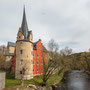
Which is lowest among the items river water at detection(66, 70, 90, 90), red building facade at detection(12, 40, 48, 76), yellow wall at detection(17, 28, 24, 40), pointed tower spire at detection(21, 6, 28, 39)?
river water at detection(66, 70, 90, 90)

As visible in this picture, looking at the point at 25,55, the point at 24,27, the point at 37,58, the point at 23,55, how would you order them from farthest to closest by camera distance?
the point at 37,58 → the point at 24,27 → the point at 25,55 → the point at 23,55

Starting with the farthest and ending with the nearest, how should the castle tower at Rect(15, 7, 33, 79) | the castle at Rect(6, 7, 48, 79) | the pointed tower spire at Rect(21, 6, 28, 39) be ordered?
the pointed tower spire at Rect(21, 6, 28, 39) → the castle at Rect(6, 7, 48, 79) → the castle tower at Rect(15, 7, 33, 79)

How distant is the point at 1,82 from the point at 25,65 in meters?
8.56

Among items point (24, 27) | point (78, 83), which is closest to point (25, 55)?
point (24, 27)

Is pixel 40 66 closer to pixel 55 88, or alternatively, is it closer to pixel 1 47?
pixel 55 88

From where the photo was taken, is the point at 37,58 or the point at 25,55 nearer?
the point at 25,55

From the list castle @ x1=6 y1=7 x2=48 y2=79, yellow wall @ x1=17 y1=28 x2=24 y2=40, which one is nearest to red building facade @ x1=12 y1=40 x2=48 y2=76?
castle @ x1=6 y1=7 x2=48 y2=79

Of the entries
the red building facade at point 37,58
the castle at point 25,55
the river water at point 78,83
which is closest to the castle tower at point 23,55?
the castle at point 25,55

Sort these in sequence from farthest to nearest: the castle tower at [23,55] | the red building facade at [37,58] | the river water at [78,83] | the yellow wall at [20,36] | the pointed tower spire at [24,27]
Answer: the red building facade at [37,58] → the pointed tower spire at [24,27] → the yellow wall at [20,36] → the castle tower at [23,55] → the river water at [78,83]

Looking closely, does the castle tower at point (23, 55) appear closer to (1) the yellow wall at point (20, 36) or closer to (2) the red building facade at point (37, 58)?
(1) the yellow wall at point (20, 36)

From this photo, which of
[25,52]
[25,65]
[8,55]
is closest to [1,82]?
[25,65]

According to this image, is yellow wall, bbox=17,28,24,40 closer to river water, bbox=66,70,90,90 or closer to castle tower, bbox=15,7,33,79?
castle tower, bbox=15,7,33,79

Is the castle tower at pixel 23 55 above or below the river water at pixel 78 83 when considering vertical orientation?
above

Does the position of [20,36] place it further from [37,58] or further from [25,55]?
[37,58]
